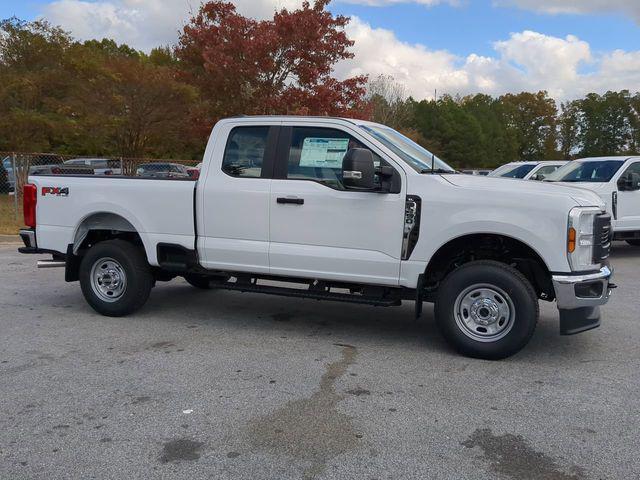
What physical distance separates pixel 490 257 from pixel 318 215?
5.29ft

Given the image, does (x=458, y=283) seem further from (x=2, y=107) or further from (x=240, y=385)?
(x=2, y=107)

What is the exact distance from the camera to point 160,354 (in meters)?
5.38

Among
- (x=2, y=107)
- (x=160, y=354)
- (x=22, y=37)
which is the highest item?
(x=22, y=37)

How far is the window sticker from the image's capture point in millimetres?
5699

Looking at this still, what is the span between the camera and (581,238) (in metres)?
4.95

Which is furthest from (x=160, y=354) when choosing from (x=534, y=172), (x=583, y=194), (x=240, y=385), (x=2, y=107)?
(x=2, y=107)

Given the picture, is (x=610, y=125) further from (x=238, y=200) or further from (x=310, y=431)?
(x=310, y=431)

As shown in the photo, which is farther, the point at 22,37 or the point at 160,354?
the point at 22,37

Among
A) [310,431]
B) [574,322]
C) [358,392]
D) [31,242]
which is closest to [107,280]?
[31,242]

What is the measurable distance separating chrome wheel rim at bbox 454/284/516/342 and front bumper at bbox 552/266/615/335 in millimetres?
417

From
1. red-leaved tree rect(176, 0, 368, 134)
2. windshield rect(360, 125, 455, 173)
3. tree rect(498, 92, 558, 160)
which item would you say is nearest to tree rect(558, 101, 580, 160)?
tree rect(498, 92, 558, 160)

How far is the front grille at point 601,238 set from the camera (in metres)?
5.06

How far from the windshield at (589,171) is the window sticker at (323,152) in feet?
25.0

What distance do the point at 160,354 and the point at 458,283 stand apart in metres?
2.67
